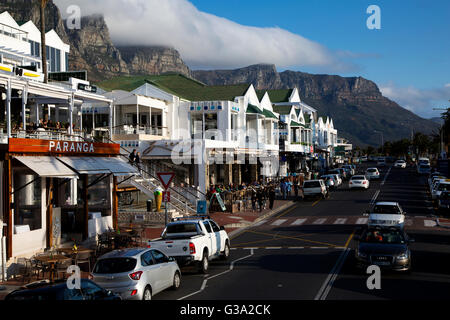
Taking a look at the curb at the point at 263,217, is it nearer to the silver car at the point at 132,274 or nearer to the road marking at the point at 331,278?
the road marking at the point at 331,278

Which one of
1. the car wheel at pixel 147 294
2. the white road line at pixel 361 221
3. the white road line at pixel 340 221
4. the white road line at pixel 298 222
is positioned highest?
the car wheel at pixel 147 294

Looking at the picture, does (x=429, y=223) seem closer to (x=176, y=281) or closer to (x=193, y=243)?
(x=193, y=243)

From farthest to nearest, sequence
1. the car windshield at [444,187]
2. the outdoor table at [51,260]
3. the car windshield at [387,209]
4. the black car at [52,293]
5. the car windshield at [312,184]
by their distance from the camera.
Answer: the car windshield at [312,184] → the car windshield at [444,187] → the car windshield at [387,209] → the outdoor table at [51,260] → the black car at [52,293]

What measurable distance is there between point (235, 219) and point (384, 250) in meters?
17.0

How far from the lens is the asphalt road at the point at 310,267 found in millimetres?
13344

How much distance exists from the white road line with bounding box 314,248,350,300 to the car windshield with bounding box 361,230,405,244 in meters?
1.29

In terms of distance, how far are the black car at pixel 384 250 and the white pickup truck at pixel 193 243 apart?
4955mm

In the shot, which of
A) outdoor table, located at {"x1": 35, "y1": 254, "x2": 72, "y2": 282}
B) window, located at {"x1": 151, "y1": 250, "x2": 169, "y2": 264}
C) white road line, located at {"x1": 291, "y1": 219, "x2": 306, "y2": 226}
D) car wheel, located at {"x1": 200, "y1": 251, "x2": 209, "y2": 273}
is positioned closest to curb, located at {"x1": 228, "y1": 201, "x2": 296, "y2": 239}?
white road line, located at {"x1": 291, "y1": 219, "x2": 306, "y2": 226}

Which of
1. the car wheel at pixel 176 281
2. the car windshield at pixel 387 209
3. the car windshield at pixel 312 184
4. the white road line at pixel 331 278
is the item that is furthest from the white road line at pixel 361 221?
the car wheel at pixel 176 281

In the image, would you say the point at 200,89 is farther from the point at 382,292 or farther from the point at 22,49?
the point at 382,292

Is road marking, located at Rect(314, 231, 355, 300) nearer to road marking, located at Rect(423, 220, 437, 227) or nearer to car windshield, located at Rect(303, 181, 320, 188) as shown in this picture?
road marking, located at Rect(423, 220, 437, 227)

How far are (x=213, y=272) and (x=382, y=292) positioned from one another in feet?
19.6

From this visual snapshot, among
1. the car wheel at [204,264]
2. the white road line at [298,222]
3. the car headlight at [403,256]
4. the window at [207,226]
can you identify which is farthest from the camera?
the white road line at [298,222]

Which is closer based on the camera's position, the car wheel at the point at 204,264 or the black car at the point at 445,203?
the car wheel at the point at 204,264
